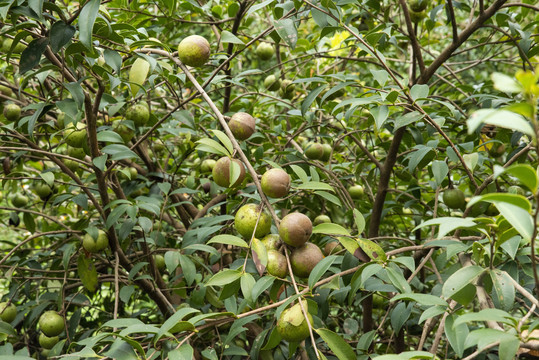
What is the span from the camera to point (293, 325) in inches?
37.8

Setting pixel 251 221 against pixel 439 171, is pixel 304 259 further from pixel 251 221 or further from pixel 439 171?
pixel 439 171

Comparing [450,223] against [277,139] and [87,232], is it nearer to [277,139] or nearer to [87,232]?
[87,232]

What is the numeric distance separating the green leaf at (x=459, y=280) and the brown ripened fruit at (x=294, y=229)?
32cm

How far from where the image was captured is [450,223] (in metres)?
0.72

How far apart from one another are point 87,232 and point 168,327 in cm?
77

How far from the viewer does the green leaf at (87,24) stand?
3.42ft

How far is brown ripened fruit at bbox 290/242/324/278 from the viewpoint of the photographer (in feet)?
3.51

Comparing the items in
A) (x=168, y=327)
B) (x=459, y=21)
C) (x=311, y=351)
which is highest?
(x=459, y=21)

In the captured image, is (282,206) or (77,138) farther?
(282,206)

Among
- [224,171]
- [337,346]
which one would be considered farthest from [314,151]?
[337,346]

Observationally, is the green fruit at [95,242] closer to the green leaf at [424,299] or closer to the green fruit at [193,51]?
the green fruit at [193,51]

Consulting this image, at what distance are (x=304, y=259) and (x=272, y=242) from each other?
0.09 m

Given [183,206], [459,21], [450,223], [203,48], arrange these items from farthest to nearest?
1. [459,21]
2. [183,206]
3. [203,48]
4. [450,223]

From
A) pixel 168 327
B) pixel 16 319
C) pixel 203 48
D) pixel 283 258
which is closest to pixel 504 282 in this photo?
pixel 283 258
